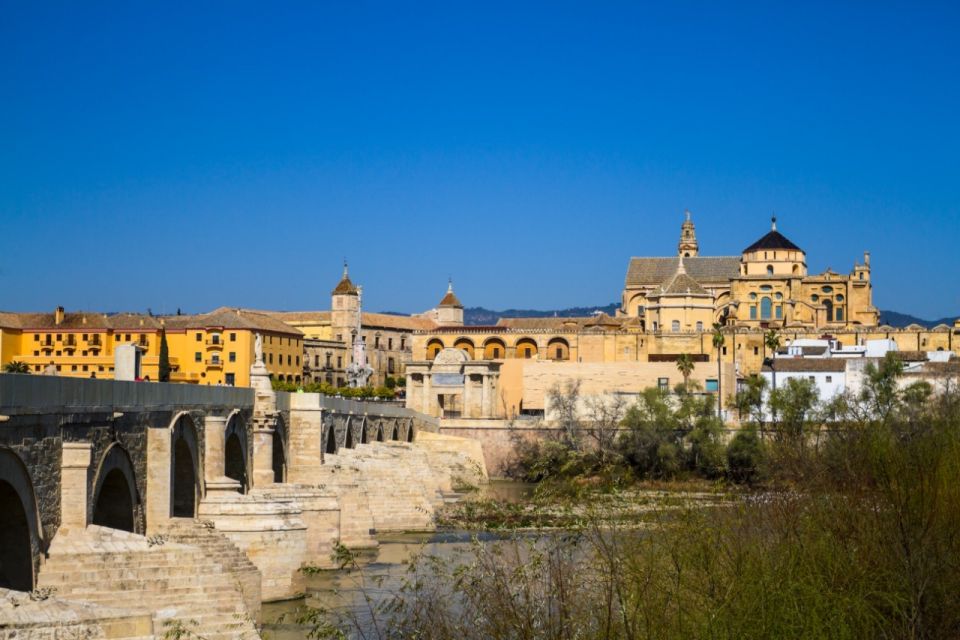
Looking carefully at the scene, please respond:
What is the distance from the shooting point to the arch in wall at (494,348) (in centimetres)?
9819

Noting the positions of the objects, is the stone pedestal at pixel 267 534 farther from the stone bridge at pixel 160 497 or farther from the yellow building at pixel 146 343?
the yellow building at pixel 146 343

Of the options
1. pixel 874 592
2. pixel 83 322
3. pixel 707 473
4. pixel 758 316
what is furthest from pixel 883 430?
pixel 758 316

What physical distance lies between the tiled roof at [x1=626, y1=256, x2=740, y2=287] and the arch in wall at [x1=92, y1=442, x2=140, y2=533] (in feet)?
284

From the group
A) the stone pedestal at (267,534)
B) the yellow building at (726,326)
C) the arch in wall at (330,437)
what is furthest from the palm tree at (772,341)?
the stone pedestal at (267,534)

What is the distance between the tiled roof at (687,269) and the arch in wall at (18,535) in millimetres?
91902

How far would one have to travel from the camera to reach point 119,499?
22984 mm

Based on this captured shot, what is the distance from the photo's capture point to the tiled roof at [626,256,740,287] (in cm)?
10794

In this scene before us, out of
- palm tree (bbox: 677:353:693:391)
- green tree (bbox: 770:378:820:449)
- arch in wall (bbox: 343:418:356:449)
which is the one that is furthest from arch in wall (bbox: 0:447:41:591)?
palm tree (bbox: 677:353:693:391)

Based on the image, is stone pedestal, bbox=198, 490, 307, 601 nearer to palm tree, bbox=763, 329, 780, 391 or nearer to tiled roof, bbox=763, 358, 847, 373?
tiled roof, bbox=763, 358, 847, 373

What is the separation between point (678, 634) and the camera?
13266 millimetres

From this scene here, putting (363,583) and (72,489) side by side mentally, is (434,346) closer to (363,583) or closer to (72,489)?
(72,489)

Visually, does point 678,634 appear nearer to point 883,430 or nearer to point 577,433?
point 883,430

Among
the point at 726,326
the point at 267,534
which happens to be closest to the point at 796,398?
the point at 726,326

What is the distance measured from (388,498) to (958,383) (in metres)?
34.9
